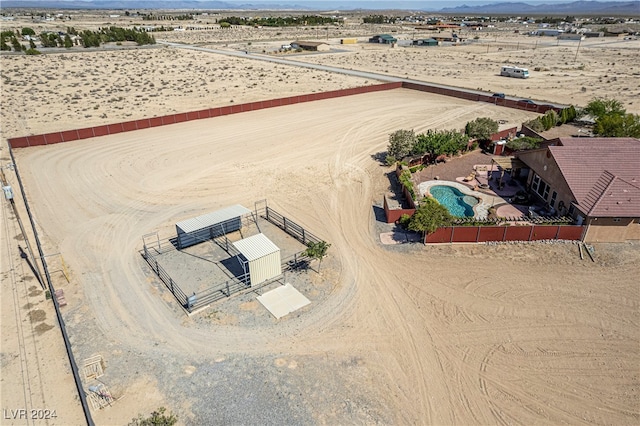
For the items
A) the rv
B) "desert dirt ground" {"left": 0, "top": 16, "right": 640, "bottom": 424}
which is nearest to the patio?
"desert dirt ground" {"left": 0, "top": 16, "right": 640, "bottom": 424}

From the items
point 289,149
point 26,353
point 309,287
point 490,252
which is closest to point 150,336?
point 26,353

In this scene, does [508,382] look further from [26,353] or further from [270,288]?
[26,353]

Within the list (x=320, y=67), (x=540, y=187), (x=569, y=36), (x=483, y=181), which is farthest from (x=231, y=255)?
(x=569, y=36)

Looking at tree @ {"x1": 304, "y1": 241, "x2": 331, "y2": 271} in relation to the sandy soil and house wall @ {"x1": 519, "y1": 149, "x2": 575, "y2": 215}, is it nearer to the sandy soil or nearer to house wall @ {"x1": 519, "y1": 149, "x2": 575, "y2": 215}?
house wall @ {"x1": 519, "y1": 149, "x2": 575, "y2": 215}

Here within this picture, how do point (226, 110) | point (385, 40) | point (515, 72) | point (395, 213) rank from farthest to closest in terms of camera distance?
point (385, 40), point (515, 72), point (226, 110), point (395, 213)

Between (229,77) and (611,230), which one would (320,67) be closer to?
(229,77)

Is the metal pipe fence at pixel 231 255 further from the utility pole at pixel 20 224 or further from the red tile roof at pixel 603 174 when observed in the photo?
the red tile roof at pixel 603 174
